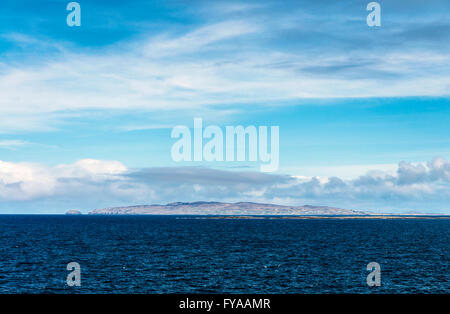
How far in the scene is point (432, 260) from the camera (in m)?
83.2

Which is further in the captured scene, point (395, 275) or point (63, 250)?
point (63, 250)

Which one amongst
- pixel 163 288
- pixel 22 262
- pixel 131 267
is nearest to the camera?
pixel 163 288

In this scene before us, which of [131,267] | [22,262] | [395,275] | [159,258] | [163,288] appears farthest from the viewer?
[159,258]

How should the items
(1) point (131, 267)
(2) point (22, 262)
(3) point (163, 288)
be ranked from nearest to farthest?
(3) point (163, 288) → (1) point (131, 267) → (2) point (22, 262)

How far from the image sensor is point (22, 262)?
78438 millimetres
